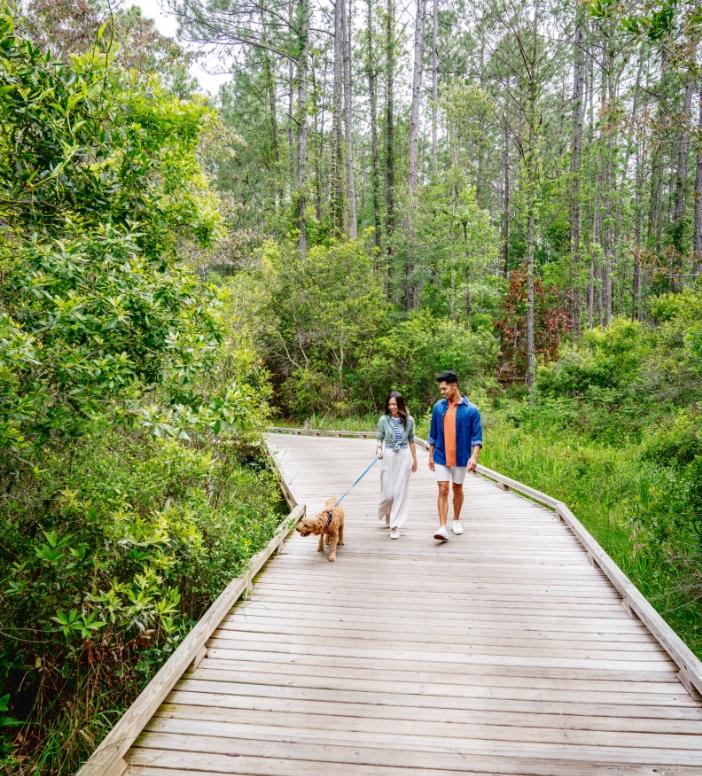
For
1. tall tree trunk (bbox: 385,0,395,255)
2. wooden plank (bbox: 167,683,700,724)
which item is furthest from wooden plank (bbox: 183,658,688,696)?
tall tree trunk (bbox: 385,0,395,255)

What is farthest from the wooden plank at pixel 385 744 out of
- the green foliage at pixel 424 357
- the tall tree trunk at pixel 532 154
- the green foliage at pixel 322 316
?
the green foliage at pixel 322 316

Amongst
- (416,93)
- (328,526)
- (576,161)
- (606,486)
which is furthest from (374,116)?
(328,526)

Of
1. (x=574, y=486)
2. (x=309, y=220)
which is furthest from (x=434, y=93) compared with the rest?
(x=574, y=486)

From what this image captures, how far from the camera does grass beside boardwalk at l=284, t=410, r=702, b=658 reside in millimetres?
5395

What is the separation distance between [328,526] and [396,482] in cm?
116

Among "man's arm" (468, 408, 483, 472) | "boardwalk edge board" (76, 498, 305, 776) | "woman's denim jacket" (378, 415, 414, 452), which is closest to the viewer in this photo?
"boardwalk edge board" (76, 498, 305, 776)

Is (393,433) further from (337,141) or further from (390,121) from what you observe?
(390,121)

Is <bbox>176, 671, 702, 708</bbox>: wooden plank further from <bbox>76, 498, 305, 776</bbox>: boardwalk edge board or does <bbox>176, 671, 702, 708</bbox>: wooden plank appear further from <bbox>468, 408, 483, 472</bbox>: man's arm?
<bbox>468, 408, 483, 472</bbox>: man's arm

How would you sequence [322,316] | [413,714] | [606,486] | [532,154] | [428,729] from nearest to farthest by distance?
[428,729]
[413,714]
[606,486]
[532,154]
[322,316]

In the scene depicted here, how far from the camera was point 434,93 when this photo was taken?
23859 millimetres

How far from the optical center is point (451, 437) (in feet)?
19.6

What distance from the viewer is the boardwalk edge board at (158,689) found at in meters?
2.64

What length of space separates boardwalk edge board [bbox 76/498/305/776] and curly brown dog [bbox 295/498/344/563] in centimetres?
62

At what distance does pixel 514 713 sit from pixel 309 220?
2311 cm
